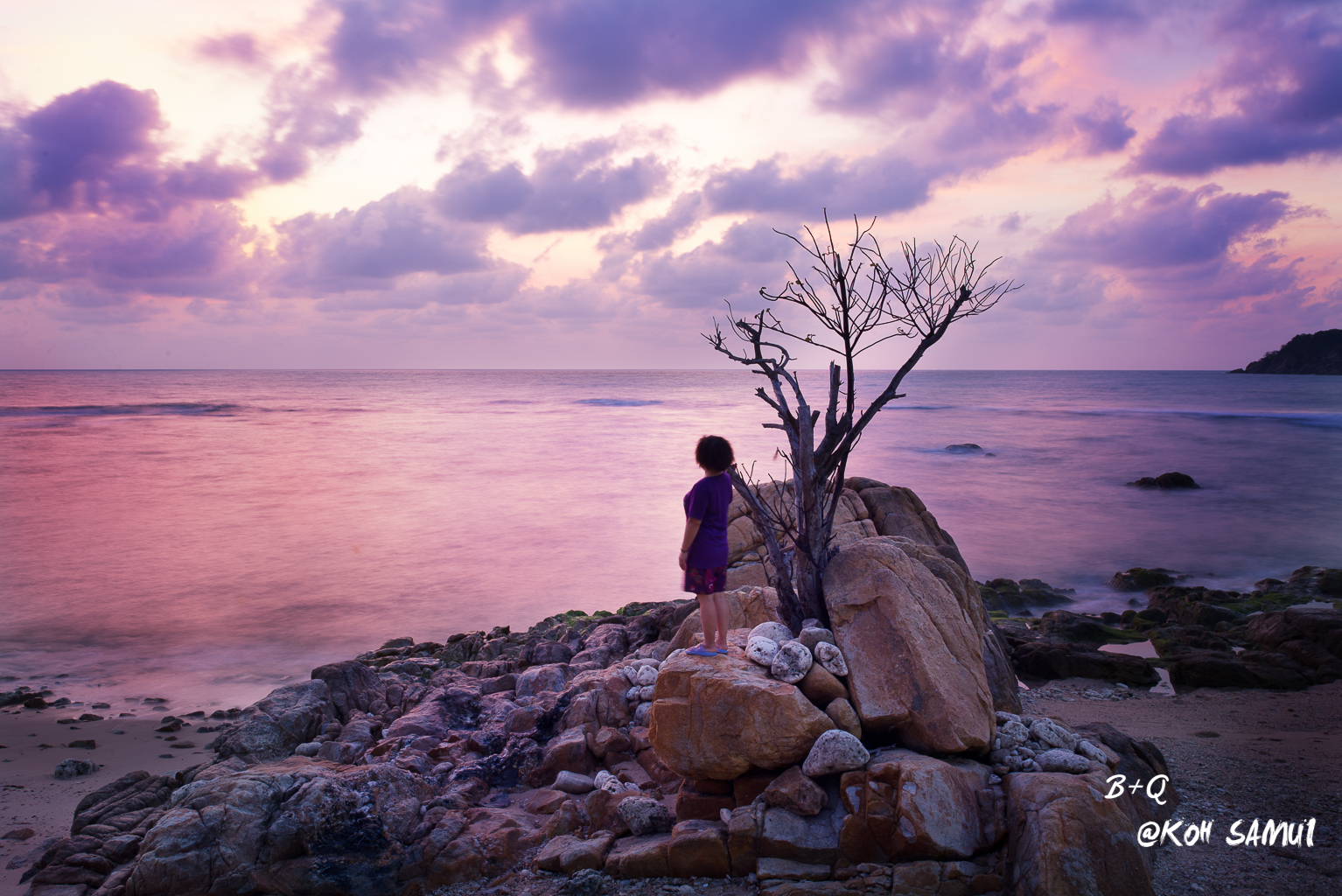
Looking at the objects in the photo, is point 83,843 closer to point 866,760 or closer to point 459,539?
point 866,760

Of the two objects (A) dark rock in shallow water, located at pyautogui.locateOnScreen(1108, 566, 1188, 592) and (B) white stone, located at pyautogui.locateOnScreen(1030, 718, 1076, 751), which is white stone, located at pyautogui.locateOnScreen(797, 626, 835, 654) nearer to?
(B) white stone, located at pyautogui.locateOnScreen(1030, 718, 1076, 751)

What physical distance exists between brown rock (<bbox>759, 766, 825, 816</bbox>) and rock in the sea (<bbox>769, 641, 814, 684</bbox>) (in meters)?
0.73

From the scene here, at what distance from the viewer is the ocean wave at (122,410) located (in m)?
69.1

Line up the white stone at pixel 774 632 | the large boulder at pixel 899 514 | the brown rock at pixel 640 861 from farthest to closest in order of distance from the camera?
the large boulder at pixel 899 514 → the white stone at pixel 774 632 → the brown rock at pixel 640 861

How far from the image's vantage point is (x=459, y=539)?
897 inches

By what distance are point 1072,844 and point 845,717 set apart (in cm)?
167

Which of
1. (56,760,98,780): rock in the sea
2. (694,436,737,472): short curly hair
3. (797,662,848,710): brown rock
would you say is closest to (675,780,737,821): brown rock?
(797,662,848,710): brown rock

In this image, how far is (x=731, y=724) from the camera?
227 inches

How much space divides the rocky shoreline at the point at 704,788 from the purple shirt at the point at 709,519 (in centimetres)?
81

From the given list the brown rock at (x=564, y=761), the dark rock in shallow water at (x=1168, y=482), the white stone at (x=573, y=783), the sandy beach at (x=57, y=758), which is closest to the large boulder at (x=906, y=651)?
the white stone at (x=573, y=783)

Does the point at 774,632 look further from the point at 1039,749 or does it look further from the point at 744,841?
the point at 1039,749

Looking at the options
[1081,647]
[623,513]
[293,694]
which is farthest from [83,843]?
[623,513]

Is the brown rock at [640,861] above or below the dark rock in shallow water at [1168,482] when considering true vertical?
below

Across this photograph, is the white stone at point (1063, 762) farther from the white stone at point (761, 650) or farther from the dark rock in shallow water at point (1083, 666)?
the dark rock in shallow water at point (1083, 666)
